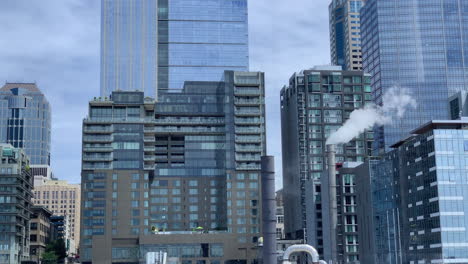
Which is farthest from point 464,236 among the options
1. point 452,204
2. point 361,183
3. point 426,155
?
point 361,183

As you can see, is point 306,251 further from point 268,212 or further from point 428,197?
point 428,197

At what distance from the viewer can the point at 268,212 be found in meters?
96.1

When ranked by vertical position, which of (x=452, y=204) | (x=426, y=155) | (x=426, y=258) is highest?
(x=426, y=155)

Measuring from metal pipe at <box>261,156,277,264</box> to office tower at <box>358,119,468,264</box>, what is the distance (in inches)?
2540

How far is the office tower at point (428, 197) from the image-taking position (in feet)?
489

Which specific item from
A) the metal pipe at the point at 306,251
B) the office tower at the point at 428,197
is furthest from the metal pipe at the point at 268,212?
the office tower at the point at 428,197

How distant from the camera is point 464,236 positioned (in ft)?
488

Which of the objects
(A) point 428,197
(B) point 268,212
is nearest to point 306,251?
(B) point 268,212

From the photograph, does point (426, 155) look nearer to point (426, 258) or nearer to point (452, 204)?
point (452, 204)

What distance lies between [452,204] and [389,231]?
1133 inches

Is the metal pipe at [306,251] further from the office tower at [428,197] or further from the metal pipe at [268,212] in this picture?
the office tower at [428,197]

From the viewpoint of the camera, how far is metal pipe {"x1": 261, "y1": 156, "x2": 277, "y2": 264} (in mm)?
94812

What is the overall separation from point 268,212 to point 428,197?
225ft

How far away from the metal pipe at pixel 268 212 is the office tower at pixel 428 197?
64506 mm
